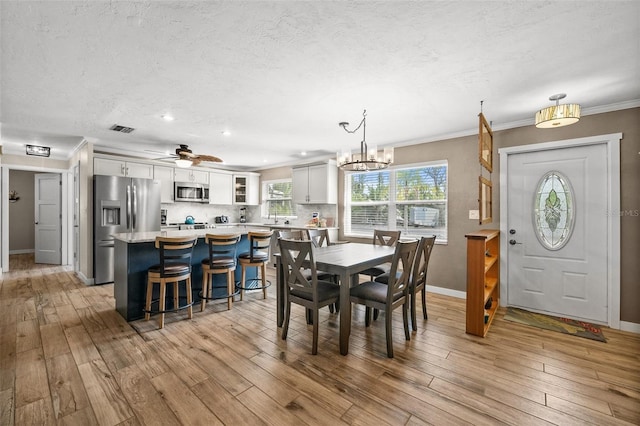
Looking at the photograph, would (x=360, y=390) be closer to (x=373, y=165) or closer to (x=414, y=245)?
(x=414, y=245)

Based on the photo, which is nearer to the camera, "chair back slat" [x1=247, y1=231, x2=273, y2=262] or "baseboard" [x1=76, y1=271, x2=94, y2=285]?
"chair back slat" [x1=247, y1=231, x2=273, y2=262]

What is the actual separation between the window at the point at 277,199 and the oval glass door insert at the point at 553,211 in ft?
15.7

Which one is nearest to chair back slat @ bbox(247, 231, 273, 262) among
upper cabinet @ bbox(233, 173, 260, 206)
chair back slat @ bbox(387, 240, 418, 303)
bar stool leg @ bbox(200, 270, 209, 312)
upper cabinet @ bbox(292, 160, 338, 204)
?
bar stool leg @ bbox(200, 270, 209, 312)

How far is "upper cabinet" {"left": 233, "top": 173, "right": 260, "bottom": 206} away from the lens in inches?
295

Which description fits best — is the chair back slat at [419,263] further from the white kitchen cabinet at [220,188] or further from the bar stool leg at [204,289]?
the white kitchen cabinet at [220,188]

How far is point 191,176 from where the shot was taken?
666 cm

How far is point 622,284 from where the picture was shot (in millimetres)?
3162

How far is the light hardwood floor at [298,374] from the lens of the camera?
182cm

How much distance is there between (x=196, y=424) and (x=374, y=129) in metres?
3.85

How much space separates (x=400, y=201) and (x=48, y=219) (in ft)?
26.5

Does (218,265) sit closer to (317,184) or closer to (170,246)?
(170,246)

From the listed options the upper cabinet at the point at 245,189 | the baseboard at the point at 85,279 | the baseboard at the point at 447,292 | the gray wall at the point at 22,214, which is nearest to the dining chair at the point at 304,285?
the baseboard at the point at 447,292

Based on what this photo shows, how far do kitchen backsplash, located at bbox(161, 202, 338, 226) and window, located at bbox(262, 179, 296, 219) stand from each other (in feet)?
0.57

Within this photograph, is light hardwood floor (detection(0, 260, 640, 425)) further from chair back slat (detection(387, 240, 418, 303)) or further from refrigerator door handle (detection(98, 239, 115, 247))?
refrigerator door handle (detection(98, 239, 115, 247))
